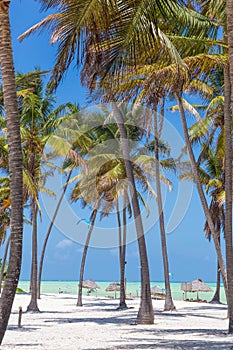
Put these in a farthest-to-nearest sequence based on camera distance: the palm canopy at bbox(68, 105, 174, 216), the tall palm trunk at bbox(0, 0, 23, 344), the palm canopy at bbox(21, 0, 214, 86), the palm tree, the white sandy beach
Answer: the palm canopy at bbox(68, 105, 174, 216) < the palm tree < the white sandy beach < the palm canopy at bbox(21, 0, 214, 86) < the tall palm trunk at bbox(0, 0, 23, 344)

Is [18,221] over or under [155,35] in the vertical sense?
under

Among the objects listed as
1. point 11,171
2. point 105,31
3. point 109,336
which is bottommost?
point 109,336

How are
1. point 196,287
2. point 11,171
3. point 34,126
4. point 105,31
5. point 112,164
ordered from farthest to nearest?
point 196,287
point 112,164
point 34,126
point 105,31
point 11,171

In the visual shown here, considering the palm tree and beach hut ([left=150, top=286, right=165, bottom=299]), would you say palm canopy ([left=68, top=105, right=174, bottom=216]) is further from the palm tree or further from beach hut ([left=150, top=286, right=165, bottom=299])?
beach hut ([left=150, top=286, right=165, bottom=299])

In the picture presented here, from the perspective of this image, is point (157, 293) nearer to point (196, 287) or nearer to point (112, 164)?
point (196, 287)

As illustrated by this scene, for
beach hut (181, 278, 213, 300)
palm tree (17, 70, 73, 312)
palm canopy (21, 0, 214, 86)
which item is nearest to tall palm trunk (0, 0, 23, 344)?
palm canopy (21, 0, 214, 86)

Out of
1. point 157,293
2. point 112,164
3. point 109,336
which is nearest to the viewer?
point 109,336

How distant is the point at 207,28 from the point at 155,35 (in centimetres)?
361

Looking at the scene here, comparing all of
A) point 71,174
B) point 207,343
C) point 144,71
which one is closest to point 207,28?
point 144,71

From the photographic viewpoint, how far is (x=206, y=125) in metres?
22.8

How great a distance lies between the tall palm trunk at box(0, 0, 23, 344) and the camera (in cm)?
718

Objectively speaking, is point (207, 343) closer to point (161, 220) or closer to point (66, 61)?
point (66, 61)

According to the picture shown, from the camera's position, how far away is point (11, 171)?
743cm

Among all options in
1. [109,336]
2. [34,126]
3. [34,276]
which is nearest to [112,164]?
[34,126]
